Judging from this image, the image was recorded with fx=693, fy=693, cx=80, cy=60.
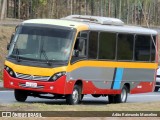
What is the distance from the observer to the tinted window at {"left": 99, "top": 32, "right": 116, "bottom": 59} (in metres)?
24.0

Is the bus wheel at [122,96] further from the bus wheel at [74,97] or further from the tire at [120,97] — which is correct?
the bus wheel at [74,97]

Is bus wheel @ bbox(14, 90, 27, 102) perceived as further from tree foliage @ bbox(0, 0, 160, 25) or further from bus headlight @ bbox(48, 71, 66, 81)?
tree foliage @ bbox(0, 0, 160, 25)

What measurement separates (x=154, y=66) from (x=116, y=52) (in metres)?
3.23

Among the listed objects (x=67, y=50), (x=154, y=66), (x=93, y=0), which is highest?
(x=67, y=50)

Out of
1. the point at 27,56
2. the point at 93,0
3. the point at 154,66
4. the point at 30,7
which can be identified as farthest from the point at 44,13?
the point at 27,56

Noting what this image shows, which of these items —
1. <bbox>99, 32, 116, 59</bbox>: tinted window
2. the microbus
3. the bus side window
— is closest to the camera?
the microbus

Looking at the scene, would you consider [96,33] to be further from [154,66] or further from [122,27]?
[154,66]

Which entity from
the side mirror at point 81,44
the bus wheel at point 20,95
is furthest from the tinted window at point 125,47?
the bus wheel at point 20,95

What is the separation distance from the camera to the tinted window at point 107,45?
78.9ft

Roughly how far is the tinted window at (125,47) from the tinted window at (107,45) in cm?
42

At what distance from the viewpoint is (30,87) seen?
69.9 feet

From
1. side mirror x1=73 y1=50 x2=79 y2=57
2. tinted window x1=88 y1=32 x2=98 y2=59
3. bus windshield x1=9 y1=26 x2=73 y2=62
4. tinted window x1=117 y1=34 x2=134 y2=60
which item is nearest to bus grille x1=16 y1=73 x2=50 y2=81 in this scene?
bus windshield x1=9 y1=26 x2=73 y2=62

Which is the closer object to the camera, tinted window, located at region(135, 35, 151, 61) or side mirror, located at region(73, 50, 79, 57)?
side mirror, located at region(73, 50, 79, 57)

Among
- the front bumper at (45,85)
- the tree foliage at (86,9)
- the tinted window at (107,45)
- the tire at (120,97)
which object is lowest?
the tree foliage at (86,9)
